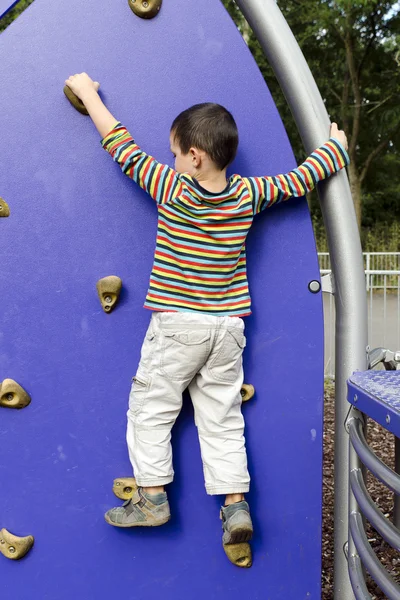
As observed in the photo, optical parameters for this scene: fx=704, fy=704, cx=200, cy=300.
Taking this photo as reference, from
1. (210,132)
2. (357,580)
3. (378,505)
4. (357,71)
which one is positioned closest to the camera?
(357,580)

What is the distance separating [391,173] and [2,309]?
19348 mm

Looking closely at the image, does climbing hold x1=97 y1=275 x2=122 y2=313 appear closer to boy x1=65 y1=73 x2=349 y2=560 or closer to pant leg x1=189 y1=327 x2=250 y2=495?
boy x1=65 y1=73 x2=349 y2=560

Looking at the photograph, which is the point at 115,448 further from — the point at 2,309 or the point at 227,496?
the point at 2,309

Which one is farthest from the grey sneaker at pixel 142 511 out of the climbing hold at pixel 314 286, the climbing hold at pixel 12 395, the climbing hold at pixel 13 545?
the climbing hold at pixel 314 286

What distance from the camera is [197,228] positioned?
64.0 inches

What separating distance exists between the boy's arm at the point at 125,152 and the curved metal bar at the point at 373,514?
2.47 feet

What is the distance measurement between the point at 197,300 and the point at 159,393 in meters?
0.24

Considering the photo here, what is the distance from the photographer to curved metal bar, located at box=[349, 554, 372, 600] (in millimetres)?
1377

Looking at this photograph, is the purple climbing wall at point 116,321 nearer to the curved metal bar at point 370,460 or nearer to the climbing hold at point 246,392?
the climbing hold at point 246,392

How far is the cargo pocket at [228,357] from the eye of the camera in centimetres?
166

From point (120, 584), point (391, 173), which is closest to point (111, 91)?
point (120, 584)

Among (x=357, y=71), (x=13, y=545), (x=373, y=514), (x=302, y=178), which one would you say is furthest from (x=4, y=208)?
(x=357, y=71)

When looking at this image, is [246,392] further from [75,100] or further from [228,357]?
[75,100]

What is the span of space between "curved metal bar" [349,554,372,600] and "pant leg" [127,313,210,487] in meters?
0.46
